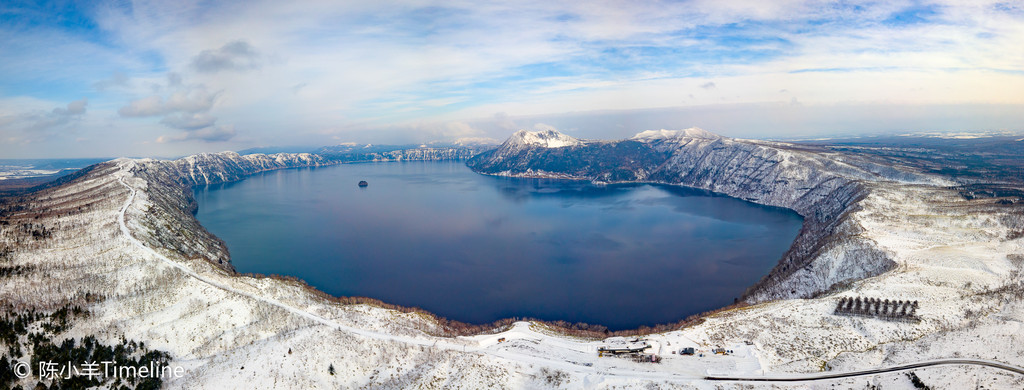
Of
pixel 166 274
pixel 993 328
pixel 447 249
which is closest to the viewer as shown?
pixel 993 328

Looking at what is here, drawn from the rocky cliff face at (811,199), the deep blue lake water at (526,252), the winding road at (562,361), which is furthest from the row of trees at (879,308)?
the deep blue lake water at (526,252)

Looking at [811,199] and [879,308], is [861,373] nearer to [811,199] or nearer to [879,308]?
[879,308]

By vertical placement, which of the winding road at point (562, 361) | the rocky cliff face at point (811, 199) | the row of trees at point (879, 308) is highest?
the rocky cliff face at point (811, 199)

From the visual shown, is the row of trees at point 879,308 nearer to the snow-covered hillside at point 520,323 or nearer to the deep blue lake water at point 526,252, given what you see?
the snow-covered hillside at point 520,323

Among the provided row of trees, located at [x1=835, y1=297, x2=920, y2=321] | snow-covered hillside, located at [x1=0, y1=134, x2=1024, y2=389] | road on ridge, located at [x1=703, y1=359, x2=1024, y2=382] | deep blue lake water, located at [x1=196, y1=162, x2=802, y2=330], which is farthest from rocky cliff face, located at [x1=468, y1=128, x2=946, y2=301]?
road on ridge, located at [x1=703, y1=359, x2=1024, y2=382]

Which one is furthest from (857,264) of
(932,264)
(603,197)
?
(603,197)

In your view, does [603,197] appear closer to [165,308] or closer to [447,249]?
[447,249]
